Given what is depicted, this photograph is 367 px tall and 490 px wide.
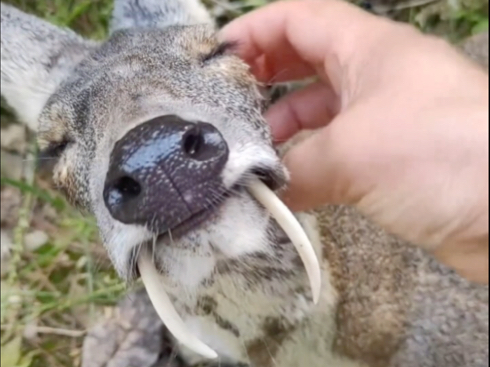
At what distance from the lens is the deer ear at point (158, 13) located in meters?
2.51

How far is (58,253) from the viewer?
123 inches

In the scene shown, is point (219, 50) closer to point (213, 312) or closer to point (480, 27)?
point (213, 312)

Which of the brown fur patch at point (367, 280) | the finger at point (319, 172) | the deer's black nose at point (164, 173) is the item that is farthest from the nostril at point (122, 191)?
the brown fur patch at point (367, 280)

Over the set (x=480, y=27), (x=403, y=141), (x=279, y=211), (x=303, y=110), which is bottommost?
(x=480, y=27)

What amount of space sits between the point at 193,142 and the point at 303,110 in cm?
105

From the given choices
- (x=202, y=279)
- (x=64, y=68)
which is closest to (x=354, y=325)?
(x=202, y=279)

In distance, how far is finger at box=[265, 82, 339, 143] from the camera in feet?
7.98

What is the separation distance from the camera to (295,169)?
173 centimetres

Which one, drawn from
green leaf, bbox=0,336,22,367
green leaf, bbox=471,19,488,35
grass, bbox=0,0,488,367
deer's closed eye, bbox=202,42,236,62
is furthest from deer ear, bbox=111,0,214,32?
green leaf, bbox=471,19,488,35

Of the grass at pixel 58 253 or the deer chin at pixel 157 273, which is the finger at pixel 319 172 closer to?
the deer chin at pixel 157 273

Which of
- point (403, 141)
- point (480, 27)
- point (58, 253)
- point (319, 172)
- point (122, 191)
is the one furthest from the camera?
point (480, 27)

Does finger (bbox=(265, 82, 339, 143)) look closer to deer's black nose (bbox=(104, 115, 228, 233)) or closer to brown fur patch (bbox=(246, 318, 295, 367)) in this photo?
brown fur patch (bbox=(246, 318, 295, 367))

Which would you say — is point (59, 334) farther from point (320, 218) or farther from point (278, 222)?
point (278, 222)

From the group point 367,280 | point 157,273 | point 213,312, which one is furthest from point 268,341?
point 157,273
